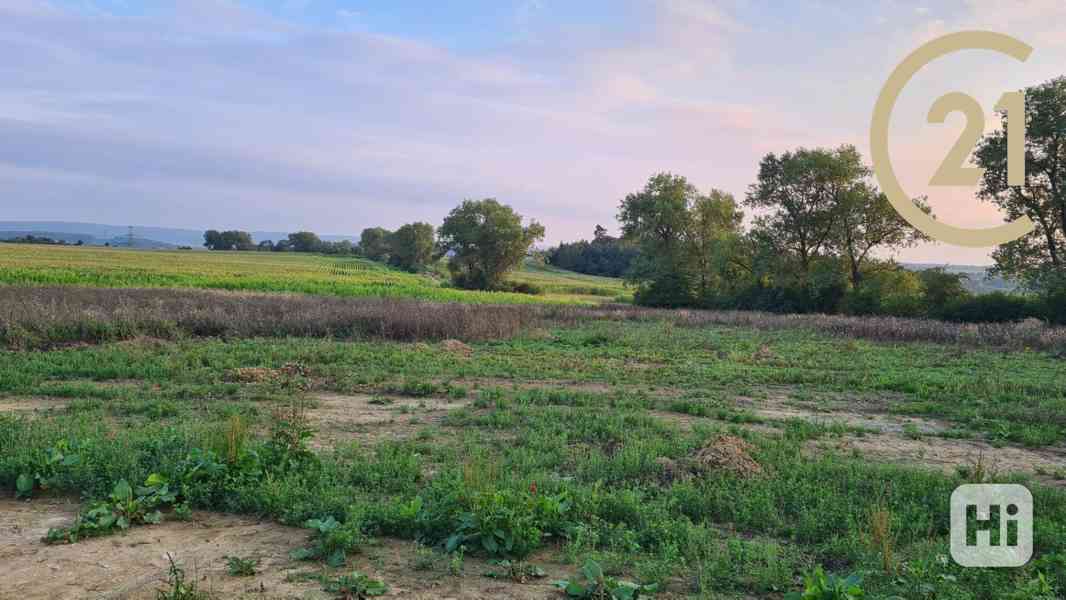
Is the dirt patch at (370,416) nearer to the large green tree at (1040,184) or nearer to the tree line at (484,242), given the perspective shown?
the large green tree at (1040,184)

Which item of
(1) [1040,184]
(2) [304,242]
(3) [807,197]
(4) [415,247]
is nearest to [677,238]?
(3) [807,197]

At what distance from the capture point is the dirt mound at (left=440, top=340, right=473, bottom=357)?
15211 millimetres

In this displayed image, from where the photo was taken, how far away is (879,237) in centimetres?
3628

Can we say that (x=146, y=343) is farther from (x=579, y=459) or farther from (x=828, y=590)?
(x=828, y=590)

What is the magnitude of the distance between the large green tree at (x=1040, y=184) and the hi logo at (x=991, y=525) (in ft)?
84.2

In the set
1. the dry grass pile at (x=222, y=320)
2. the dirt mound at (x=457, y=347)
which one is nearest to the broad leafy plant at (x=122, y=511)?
the dirt mound at (x=457, y=347)

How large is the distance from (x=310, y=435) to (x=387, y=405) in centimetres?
339

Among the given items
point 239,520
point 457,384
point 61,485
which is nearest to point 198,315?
point 457,384

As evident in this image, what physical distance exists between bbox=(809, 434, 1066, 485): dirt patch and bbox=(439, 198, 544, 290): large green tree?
6039 cm

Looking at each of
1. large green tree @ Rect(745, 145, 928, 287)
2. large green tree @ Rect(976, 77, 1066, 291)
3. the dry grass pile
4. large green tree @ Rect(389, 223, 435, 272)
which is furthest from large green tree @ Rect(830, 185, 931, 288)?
large green tree @ Rect(389, 223, 435, 272)

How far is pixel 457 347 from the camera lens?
16.0m

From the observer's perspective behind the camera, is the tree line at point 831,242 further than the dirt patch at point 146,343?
Yes

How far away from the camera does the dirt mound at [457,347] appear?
15.2 meters

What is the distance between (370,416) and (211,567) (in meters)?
4.54
